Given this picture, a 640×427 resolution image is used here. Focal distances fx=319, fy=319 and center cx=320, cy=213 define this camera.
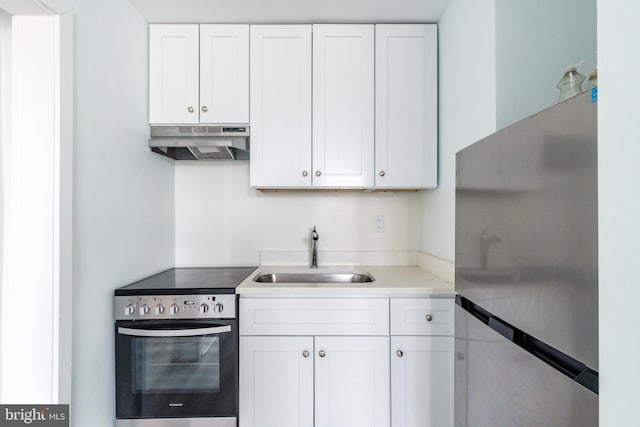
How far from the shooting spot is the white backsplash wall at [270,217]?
2.22m

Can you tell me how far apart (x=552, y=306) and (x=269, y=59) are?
1845 millimetres

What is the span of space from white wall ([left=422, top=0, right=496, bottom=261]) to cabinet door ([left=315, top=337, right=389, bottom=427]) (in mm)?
647

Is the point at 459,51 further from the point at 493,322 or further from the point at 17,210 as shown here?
the point at 17,210

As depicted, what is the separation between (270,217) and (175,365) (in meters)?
1.05

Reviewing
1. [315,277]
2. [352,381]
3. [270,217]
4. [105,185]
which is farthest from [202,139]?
[352,381]

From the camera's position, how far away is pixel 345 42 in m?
1.87

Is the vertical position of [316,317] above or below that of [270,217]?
below

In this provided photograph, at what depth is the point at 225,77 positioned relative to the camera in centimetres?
188

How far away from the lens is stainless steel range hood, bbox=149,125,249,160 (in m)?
1.77

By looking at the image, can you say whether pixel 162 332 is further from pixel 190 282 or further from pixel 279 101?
pixel 279 101

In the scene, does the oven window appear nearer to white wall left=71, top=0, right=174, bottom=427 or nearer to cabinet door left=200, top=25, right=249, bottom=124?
white wall left=71, top=0, right=174, bottom=427

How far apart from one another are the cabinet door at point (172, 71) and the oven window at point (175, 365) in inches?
48.1
